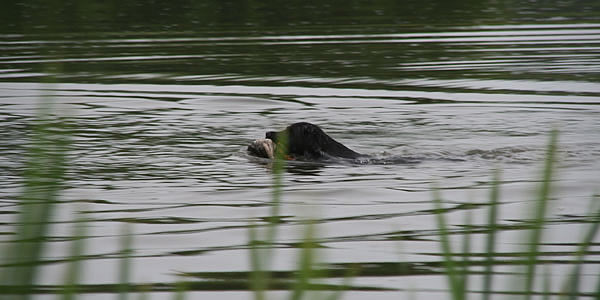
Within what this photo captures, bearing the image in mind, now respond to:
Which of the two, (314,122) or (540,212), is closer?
(540,212)

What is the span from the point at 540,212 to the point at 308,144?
8.23m

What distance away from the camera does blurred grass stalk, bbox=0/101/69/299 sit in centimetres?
267

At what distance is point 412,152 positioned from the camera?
37.7 feet

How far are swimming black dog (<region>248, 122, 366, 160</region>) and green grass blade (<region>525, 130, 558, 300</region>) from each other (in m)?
7.94

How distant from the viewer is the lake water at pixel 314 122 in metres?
6.85

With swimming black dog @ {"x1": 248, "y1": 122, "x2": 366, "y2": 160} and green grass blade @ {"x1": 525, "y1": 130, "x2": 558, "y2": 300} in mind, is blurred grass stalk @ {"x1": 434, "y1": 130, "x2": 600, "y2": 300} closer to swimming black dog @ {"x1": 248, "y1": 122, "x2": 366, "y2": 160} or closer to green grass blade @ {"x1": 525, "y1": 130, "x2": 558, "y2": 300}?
green grass blade @ {"x1": 525, "y1": 130, "x2": 558, "y2": 300}

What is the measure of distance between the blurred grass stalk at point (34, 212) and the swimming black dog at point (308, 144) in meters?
8.12

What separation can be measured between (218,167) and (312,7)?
24177 mm

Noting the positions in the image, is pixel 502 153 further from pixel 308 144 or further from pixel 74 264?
pixel 74 264

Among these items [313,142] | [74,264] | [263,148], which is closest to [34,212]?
[74,264]

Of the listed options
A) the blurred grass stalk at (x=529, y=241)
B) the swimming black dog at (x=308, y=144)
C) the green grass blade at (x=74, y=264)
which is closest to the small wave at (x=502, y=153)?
the swimming black dog at (x=308, y=144)

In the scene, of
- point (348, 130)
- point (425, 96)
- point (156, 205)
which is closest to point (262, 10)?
point (425, 96)

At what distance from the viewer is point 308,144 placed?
36.4 feet

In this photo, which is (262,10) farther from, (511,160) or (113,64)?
(511,160)
